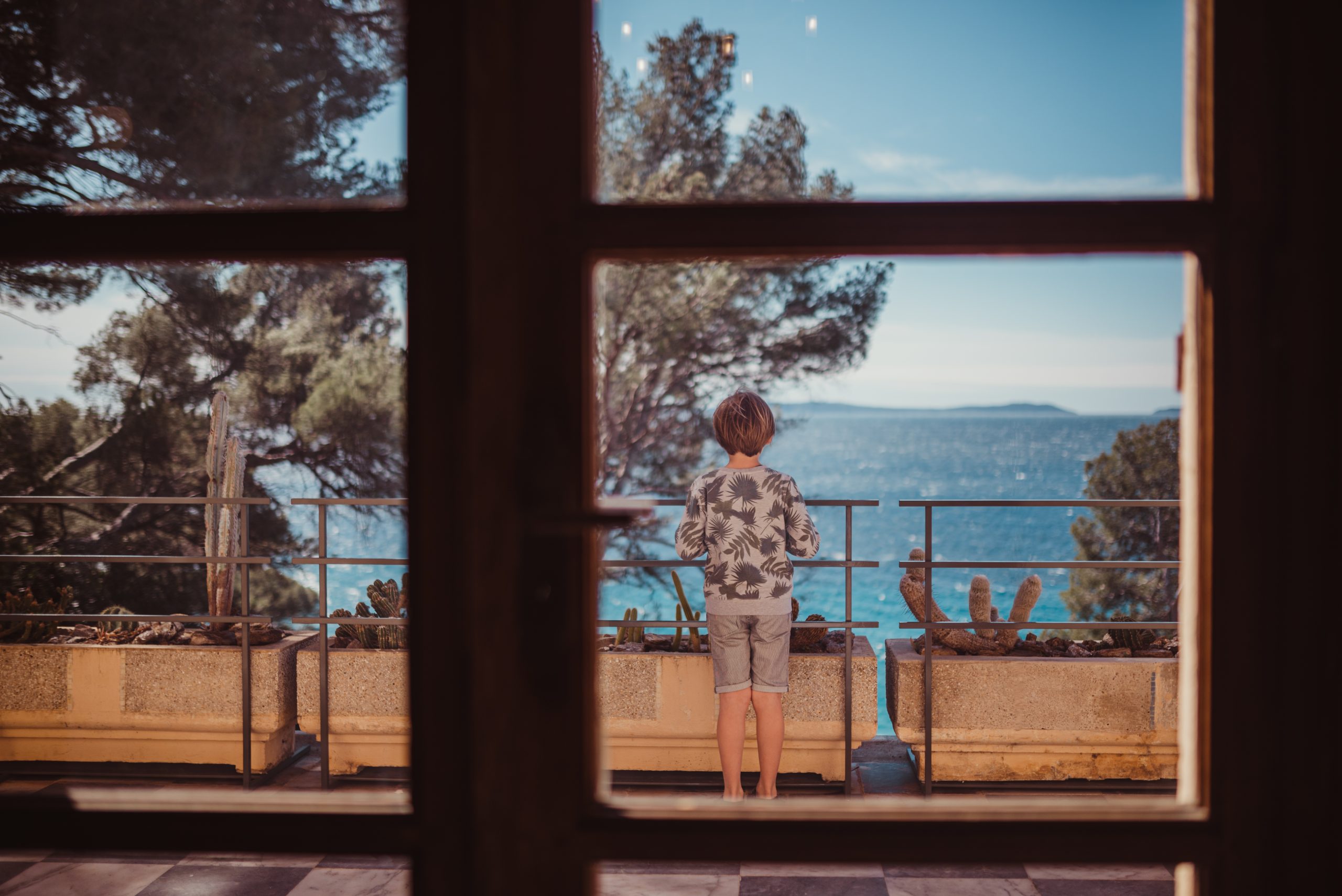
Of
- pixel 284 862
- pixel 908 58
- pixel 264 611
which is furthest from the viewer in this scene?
pixel 908 58

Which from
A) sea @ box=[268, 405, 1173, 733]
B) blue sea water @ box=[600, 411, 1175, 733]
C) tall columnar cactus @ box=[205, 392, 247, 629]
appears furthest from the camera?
blue sea water @ box=[600, 411, 1175, 733]

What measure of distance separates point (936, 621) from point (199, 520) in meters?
7.13

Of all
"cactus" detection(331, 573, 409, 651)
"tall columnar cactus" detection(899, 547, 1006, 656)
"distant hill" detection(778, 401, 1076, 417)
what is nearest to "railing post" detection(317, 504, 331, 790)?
"cactus" detection(331, 573, 409, 651)

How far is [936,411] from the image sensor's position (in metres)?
49.7

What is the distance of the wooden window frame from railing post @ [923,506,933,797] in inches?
89.3

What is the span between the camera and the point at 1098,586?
1683 cm

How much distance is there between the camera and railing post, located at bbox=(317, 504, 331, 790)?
3000 mm

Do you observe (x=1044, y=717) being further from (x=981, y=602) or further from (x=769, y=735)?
(x=769, y=735)

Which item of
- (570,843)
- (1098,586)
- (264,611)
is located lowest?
(1098,586)

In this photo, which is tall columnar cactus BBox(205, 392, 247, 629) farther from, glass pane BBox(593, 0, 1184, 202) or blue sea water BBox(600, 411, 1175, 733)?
blue sea water BBox(600, 411, 1175, 733)

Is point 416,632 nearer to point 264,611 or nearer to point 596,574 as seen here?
point 596,574

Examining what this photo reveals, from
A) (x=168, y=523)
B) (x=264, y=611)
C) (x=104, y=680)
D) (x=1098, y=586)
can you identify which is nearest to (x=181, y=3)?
(x=104, y=680)

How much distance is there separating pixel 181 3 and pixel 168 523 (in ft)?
18.0

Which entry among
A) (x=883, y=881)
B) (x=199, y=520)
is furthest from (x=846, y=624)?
(x=199, y=520)
